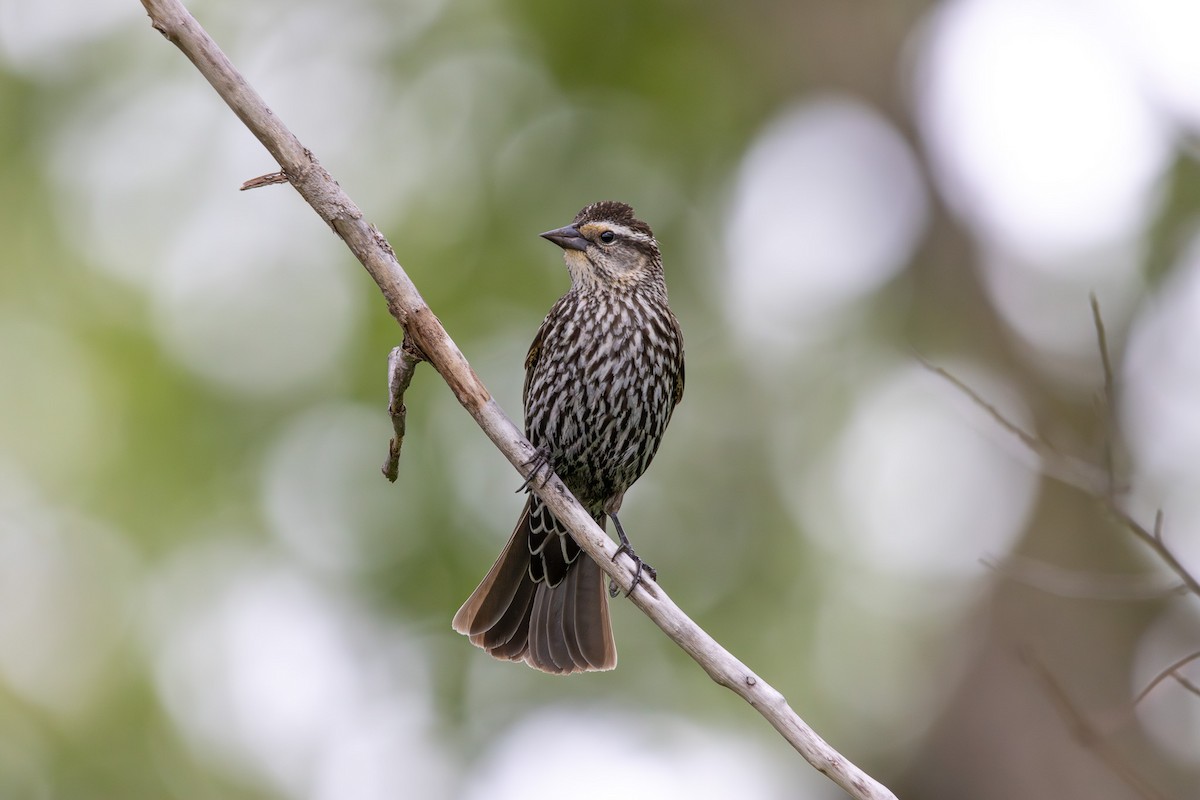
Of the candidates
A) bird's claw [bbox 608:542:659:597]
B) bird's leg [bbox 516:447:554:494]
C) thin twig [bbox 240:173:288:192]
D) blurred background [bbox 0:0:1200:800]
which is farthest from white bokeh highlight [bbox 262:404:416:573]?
thin twig [bbox 240:173:288:192]

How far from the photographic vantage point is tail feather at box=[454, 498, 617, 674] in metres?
4.80

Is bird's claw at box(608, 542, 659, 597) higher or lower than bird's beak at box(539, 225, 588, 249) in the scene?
lower

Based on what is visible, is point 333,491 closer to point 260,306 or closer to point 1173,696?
point 260,306

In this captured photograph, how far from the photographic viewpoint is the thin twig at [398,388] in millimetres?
3547

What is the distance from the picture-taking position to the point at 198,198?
9367 millimetres

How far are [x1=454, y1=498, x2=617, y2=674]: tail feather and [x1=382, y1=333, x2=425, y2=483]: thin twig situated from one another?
1360mm

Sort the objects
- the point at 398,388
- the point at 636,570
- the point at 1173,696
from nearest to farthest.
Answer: the point at 398,388
the point at 636,570
the point at 1173,696

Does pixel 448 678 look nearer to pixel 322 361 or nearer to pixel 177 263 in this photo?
pixel 322 361

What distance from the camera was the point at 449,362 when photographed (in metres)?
3.62

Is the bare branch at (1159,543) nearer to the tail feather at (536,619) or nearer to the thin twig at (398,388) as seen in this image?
the thin twig at (398,388)

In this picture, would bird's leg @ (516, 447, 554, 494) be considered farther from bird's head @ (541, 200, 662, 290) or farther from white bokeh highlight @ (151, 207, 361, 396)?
white bokeh highlight @ (151, 207, 361, 396)

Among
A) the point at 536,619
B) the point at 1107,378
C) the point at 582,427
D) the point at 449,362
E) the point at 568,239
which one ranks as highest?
the point at 568,239

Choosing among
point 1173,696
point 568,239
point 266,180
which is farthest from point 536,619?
point 1173,696

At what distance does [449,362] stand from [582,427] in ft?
4.10
